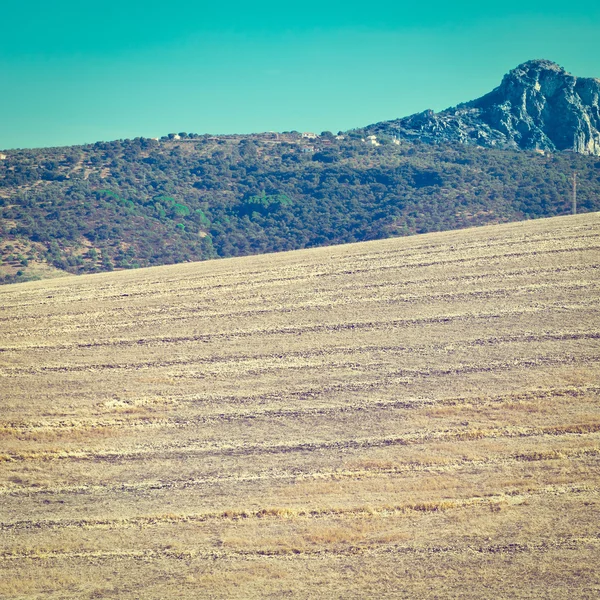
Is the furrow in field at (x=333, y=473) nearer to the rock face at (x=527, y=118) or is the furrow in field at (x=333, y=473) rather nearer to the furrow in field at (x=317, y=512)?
the furrow in field at (x=317, y=512)

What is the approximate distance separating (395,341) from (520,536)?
30.6 ft

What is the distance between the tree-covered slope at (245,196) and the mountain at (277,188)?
0.15m

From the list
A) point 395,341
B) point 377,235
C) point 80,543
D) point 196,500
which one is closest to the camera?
point 80,543

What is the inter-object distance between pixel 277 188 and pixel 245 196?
2.85 metres

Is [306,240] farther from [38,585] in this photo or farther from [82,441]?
[38,585]

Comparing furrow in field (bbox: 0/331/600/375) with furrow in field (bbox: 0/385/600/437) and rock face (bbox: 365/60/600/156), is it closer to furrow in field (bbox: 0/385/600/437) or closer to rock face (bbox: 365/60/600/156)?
furrow in field (bbox: 0/385/600/437)

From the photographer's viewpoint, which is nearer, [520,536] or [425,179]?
[520,536]

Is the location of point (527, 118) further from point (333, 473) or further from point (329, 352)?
point (333, 473)

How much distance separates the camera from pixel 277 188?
2488 inches

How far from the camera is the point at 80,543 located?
11.3m

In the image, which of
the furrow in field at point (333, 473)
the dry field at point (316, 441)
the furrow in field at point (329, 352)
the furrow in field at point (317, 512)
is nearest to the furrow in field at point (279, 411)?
the dry field at point (316, 441)

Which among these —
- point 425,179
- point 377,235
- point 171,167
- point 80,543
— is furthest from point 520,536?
point 171,167

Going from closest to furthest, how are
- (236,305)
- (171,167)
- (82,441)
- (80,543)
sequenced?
(80,543) → (82,441) → (236,305) → (171,167)

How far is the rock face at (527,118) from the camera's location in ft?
259
